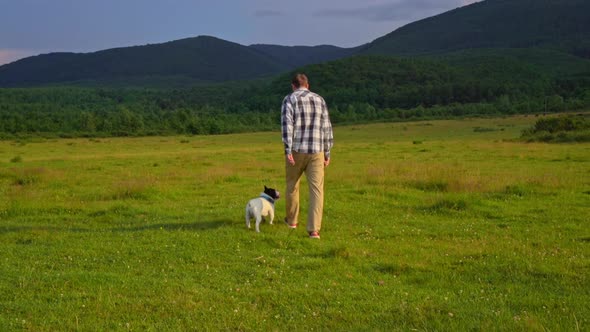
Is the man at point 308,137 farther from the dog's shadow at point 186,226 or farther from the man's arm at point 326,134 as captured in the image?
the dog's shadow at point 186,226

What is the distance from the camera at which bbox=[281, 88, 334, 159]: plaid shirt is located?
10.4 meters

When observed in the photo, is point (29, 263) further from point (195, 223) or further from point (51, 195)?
point (51, 195)

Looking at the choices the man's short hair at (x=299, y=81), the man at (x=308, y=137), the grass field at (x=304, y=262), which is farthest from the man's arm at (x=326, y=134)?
the grass field at (x=304, y=262)

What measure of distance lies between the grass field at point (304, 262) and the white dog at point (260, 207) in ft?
1.15

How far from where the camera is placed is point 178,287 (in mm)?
7695

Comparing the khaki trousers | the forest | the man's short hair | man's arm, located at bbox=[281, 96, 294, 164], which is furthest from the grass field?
the forest

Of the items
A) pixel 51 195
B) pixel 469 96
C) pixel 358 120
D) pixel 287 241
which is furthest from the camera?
pixel 469 96

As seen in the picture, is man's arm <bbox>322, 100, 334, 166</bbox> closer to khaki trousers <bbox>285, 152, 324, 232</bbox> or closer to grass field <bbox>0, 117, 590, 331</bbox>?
khaki trousers <bbox>285, 152, 324, 232</bbox>

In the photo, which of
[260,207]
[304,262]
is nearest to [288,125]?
[260,207]

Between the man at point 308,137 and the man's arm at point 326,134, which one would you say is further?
the man's arm at point 326,134

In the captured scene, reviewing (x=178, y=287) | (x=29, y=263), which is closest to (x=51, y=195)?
(x=29, y=263)

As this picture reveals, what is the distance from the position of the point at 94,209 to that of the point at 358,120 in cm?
10728

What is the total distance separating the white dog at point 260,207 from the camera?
36.5ft

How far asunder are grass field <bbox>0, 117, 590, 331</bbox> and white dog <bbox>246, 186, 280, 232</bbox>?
0.35 metres
